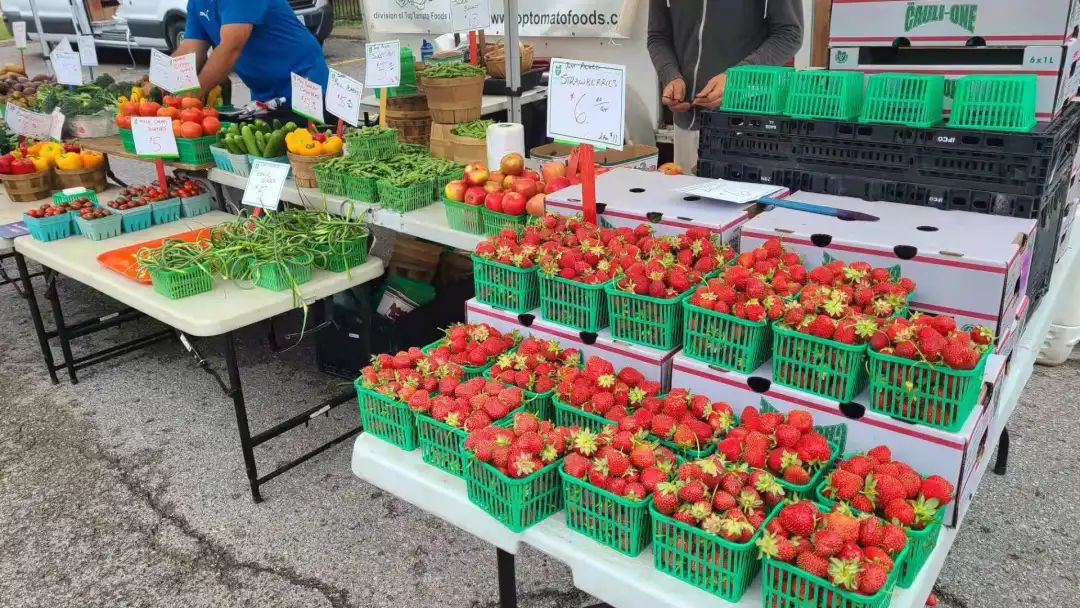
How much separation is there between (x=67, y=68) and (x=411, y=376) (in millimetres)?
4794

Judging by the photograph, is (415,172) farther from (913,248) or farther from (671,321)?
(913,248)

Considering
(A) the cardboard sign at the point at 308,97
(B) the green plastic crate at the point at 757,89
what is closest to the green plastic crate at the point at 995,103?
(B) the green plastic crate at the point at 757,89

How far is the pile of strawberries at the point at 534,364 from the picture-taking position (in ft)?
6.82

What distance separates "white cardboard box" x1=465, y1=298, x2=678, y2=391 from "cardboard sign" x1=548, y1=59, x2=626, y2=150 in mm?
560

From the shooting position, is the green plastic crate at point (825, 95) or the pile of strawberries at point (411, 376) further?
the green plastic crate at point (825, 95)

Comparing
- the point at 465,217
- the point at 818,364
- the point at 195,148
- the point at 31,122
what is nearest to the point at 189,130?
the point at 195,148

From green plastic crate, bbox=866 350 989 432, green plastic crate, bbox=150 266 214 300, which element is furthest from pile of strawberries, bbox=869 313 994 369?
green plastic crate, bbox=150 266 214 300

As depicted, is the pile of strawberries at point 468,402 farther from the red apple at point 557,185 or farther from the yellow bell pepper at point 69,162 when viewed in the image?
the yellow bell pepper at point 69,162

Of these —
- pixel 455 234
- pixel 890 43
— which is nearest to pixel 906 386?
pixel 890 43

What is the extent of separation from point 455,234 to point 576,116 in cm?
89

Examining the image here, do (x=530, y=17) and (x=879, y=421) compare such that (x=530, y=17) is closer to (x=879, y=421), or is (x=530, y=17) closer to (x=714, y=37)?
(x=714, y=37)

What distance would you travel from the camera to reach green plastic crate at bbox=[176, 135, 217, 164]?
13.7 feet

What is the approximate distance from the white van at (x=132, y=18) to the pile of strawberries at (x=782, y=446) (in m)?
13.2

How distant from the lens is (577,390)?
77.7 inches
